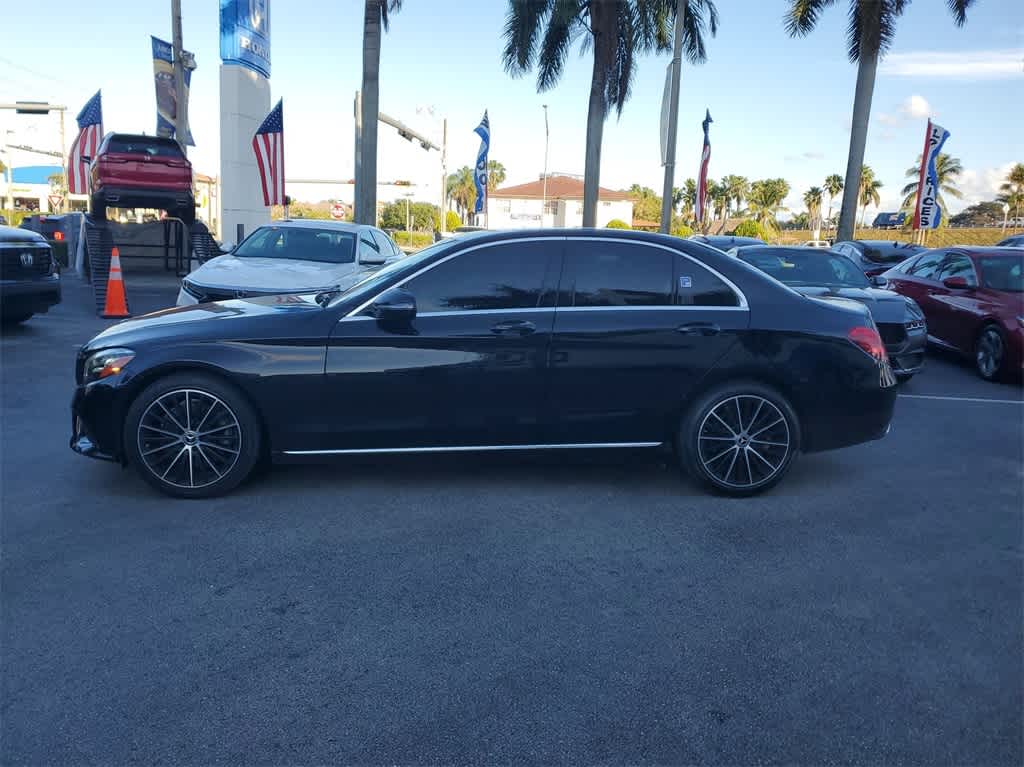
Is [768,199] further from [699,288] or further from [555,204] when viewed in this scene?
[699,288]

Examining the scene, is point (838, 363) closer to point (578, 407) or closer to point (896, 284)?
point (578, 407)

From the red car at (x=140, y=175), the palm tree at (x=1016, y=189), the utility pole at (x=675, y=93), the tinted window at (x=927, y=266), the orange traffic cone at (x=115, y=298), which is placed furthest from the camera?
the palm tree at (x=1016, y=189)

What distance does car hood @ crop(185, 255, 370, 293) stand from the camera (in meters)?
9.05

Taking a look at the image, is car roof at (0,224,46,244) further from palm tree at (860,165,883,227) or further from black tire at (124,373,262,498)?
palm tree at (860,165,883,227)

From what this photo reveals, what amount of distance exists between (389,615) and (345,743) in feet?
2.77

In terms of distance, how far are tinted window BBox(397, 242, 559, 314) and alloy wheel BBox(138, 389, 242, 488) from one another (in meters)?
1.31

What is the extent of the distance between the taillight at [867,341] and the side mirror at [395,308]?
273 cm

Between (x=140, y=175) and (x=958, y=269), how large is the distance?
47.8 feet

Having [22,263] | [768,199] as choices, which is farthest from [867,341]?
[768,199]

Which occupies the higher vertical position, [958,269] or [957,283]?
[958,269]

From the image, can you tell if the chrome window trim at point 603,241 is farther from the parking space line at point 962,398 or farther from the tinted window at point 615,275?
the parking space line at point 962,398

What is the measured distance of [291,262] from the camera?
33.0 ft

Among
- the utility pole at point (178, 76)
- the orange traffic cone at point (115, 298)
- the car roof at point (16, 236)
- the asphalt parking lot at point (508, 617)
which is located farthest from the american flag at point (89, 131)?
the asphalt parking lot at point (508, 617)

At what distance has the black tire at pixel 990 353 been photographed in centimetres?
945
